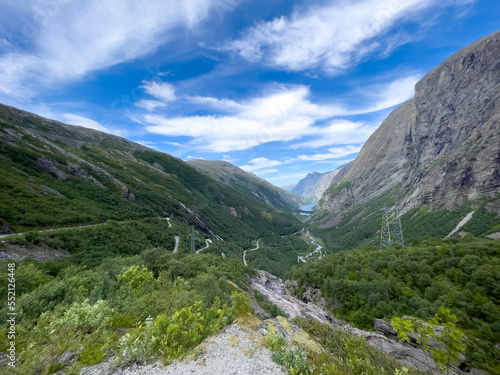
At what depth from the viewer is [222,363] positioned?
7914 millimetres

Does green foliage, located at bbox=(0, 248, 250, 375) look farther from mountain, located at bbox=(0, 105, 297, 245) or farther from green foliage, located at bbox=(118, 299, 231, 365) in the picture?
mountain, located at bbox=(0, 105, 297, 245)

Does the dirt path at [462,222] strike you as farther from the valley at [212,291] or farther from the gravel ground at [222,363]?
the gravel ground at [222,363]

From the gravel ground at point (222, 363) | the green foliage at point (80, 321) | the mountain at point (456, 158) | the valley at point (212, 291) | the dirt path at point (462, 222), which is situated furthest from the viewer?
the mountain at point (456, 158)

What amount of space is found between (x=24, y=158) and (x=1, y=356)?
→ 96.9 metres

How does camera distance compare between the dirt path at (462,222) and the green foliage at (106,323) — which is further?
the dirt path at (462,222)

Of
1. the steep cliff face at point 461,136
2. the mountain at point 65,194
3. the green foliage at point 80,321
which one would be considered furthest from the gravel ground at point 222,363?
the steep cliff face at point 461,136

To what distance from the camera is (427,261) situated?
35.2m

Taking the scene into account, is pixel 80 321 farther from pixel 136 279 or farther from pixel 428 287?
pixel 428 287

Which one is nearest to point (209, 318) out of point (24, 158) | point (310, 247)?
point (24, 158)

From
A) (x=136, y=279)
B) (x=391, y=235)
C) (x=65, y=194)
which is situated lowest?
(x=391, y=235)

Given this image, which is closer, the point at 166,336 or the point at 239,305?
the point at 166,336

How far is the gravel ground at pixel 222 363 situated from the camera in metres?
7.15

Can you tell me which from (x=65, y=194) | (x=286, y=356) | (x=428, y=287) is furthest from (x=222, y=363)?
(x=65, y=194)

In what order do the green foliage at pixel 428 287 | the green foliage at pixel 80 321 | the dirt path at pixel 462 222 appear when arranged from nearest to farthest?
the green foliage at pixel 80 321 < the green foliage at pixel 428 287 < the dirt path at pixel 462 222
